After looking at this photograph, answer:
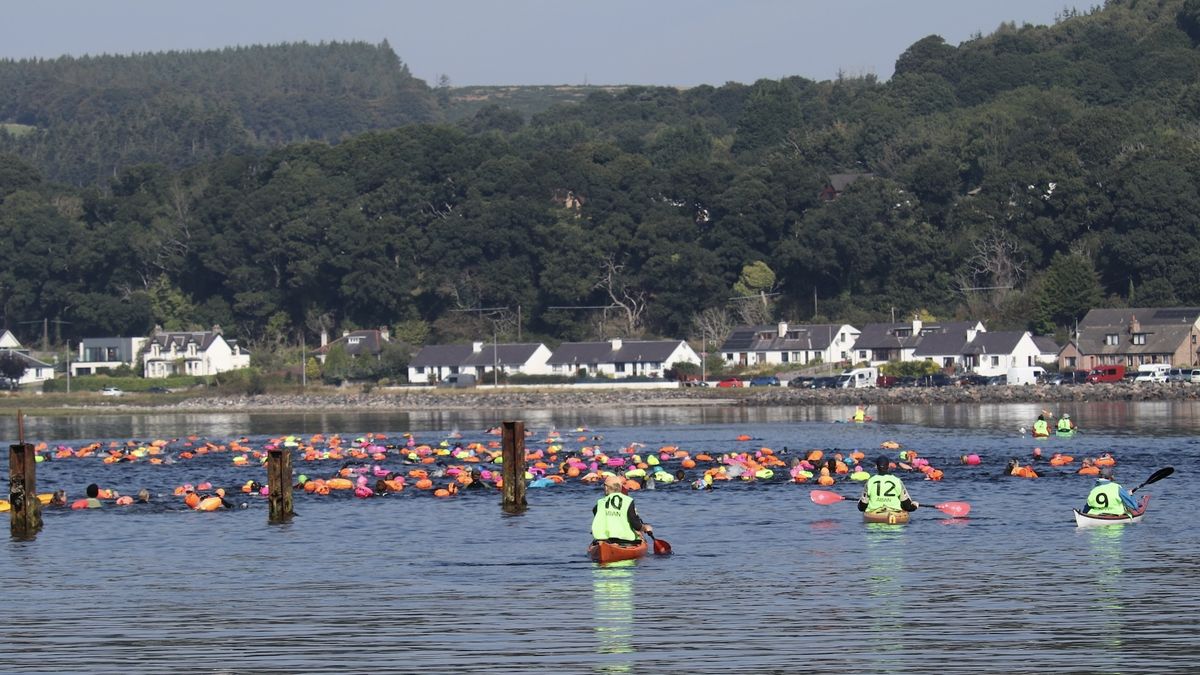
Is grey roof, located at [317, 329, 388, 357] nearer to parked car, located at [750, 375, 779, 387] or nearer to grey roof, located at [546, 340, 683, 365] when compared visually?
grey roof, located at [546, 340, 683, 365]

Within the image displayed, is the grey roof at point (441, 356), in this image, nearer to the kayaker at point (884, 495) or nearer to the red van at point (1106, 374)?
the red van at point (1106, 374)

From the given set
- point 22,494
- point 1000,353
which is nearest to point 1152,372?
point 1000,353

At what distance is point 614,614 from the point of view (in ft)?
81.9

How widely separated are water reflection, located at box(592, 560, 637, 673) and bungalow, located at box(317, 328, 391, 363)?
99027 mm

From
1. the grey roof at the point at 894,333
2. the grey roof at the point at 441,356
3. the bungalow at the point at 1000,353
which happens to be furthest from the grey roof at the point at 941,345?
the grey roof at the point at 441,356

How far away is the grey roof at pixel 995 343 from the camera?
11250cm

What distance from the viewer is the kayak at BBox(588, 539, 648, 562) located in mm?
30359

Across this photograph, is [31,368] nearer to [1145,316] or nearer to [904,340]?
[904,340]

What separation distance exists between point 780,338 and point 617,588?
3773 inches

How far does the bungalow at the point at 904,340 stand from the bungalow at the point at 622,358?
37.0ft

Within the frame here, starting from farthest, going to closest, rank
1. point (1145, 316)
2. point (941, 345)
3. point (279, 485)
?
point (941, 345) → point (1145, 316) → point (279, 485)

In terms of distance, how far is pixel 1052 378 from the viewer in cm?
10431

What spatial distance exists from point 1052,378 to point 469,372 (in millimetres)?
39783

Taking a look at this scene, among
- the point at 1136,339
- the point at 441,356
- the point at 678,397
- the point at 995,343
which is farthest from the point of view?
the point at 441,356
